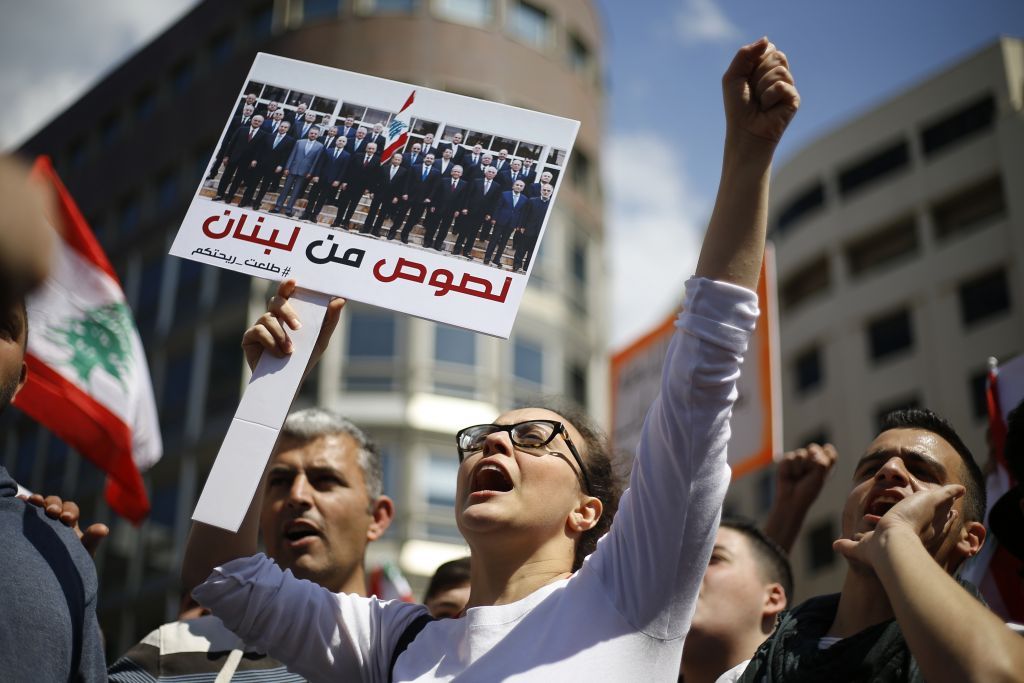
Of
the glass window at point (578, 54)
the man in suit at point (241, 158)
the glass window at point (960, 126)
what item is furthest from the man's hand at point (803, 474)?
the glass window at point (960, 126)

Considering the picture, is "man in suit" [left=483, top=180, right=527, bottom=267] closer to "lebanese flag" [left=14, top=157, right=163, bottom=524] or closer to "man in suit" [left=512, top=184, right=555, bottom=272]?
"man in suit" [left=512, top=184, right=555, bottom=272]

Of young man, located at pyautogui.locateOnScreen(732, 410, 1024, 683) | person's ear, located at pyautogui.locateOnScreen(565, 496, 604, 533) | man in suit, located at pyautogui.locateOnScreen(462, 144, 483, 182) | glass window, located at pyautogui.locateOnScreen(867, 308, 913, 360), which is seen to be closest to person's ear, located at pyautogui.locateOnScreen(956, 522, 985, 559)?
young man, located at pyautogui.locateOnScreen(732, 410, 1024, 683)

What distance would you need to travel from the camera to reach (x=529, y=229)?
3.29 meters

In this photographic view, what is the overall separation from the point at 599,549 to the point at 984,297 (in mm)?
27748

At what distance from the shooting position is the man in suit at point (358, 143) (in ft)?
11.7

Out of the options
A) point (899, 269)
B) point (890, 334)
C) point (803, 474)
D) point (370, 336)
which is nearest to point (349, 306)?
point (370, 336)

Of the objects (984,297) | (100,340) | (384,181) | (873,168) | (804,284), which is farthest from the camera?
(804,284)

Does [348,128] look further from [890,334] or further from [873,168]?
[873,168]

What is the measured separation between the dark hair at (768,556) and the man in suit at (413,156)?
1822 mm

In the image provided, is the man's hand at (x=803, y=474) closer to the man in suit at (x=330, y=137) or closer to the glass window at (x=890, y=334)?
the man in suit at (x=330, y=137)

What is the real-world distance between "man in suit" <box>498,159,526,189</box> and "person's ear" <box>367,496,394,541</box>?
1.59 metres

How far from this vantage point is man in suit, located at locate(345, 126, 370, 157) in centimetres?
357

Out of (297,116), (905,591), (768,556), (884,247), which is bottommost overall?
(905,591)

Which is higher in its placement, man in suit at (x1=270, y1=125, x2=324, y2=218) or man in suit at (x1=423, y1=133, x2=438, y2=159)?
man in suit at (x1=423, y1=133, x2=438, y2=159)
